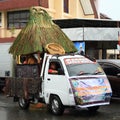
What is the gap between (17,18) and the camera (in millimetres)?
43500

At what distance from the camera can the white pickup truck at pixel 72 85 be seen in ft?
44.5

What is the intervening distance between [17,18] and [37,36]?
27.6 meters

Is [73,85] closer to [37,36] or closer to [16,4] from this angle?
[37,36]

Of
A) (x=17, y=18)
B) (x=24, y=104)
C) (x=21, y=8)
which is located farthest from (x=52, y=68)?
(x=17, y=18)

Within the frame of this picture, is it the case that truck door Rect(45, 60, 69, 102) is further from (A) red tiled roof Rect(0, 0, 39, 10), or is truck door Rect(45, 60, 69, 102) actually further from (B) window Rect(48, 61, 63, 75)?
(A) red tiled roof Rect(0, 0, 39, 10)

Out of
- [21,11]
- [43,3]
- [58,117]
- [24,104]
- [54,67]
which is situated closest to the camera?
[58,117]

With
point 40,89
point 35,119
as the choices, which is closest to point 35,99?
point 40,89

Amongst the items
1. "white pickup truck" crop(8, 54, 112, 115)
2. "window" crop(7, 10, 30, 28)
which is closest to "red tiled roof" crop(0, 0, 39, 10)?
"window" crop(7, 10, 30, 28)

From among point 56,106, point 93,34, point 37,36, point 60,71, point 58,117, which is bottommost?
point 58,117

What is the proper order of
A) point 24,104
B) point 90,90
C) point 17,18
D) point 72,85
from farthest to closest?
point 17,18, point 24,104, point 90,90, point 72,85

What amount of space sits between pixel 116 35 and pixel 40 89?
50.8 ft

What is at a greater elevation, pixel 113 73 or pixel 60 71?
pixel 60 71

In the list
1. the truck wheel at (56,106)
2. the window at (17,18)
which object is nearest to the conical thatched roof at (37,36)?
the truck wheel at (56,106)

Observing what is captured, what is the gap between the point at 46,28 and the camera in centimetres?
1700
